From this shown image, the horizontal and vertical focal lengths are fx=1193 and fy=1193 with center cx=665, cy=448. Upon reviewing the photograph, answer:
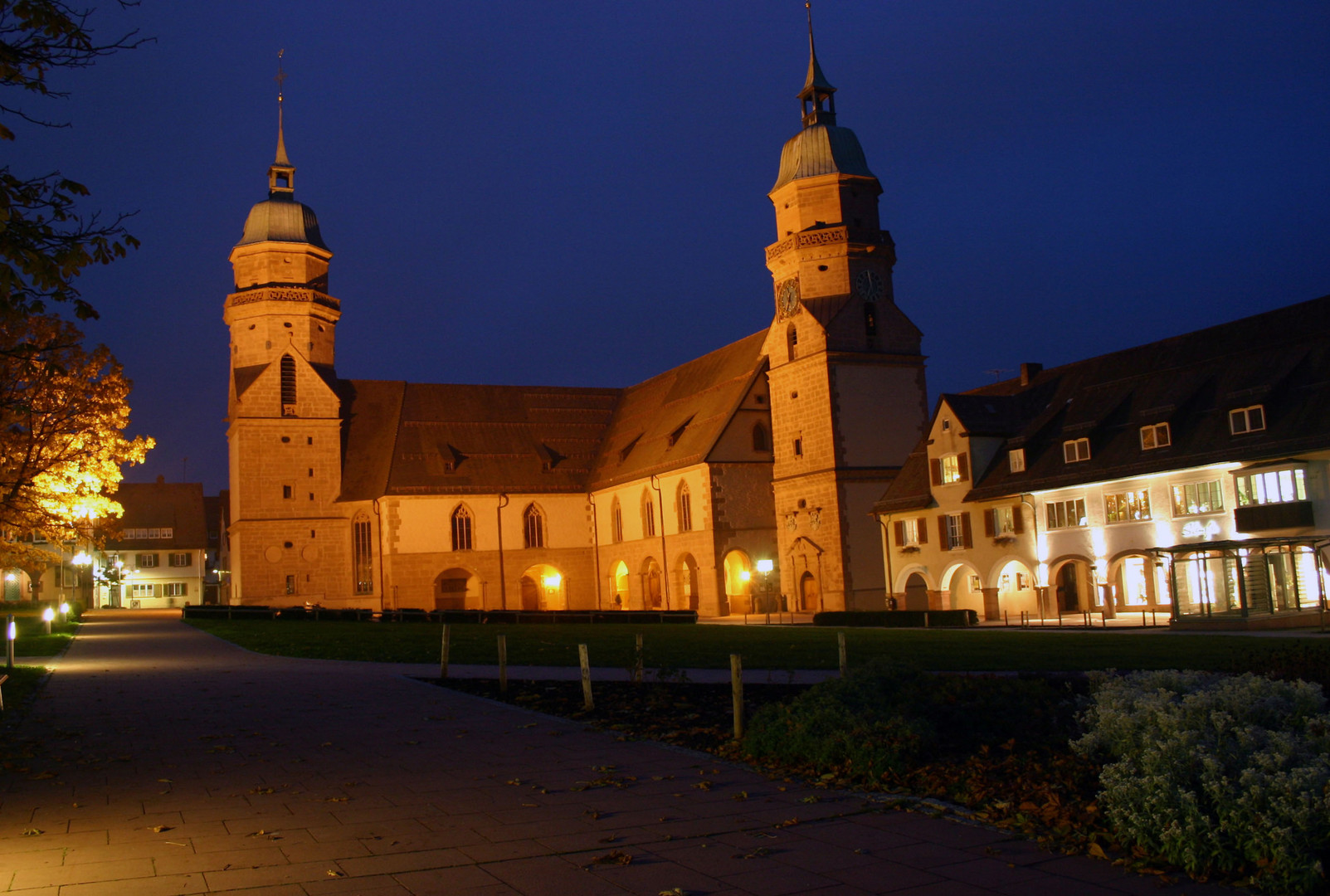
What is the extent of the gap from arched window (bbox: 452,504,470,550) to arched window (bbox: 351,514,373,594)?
516cm

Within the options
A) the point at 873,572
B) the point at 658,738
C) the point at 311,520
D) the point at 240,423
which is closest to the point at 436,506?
the point at 311,520

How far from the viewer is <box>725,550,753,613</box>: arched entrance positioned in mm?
59406

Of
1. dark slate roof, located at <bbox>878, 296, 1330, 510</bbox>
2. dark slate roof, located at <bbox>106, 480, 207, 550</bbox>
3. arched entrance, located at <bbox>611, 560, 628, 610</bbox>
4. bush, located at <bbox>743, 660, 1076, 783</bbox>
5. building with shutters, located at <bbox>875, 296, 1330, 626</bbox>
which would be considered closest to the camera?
bush, located at <bbox>743, 660, 1076, 783</bbox>

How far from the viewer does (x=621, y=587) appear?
69.3m

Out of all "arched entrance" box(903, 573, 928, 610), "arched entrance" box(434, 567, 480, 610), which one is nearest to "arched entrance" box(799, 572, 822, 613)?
"arched entrance" box(903, 573, 928, 610)

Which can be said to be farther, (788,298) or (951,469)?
(788,298)

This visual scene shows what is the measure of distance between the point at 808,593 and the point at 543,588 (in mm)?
20871

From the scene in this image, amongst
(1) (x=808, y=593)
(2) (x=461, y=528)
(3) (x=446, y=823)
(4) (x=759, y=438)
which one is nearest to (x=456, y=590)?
(2) (x=461, y=528)

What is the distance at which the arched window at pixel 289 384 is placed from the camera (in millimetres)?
70312

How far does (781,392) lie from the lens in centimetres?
5756

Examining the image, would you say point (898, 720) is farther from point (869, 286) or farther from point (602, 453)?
point (602, 453)

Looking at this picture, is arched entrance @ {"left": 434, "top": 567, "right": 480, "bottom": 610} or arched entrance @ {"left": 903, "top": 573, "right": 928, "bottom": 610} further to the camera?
arched entrance @ {"left": 434, "top": 567, "right": 480, "bottom": 610}

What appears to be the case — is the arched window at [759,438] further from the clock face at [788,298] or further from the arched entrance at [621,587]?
the arched entrance at [621,587]

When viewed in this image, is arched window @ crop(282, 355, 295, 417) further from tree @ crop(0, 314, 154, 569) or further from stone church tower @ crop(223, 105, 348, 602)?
tree @ crop(0, 314, 154, 569)
